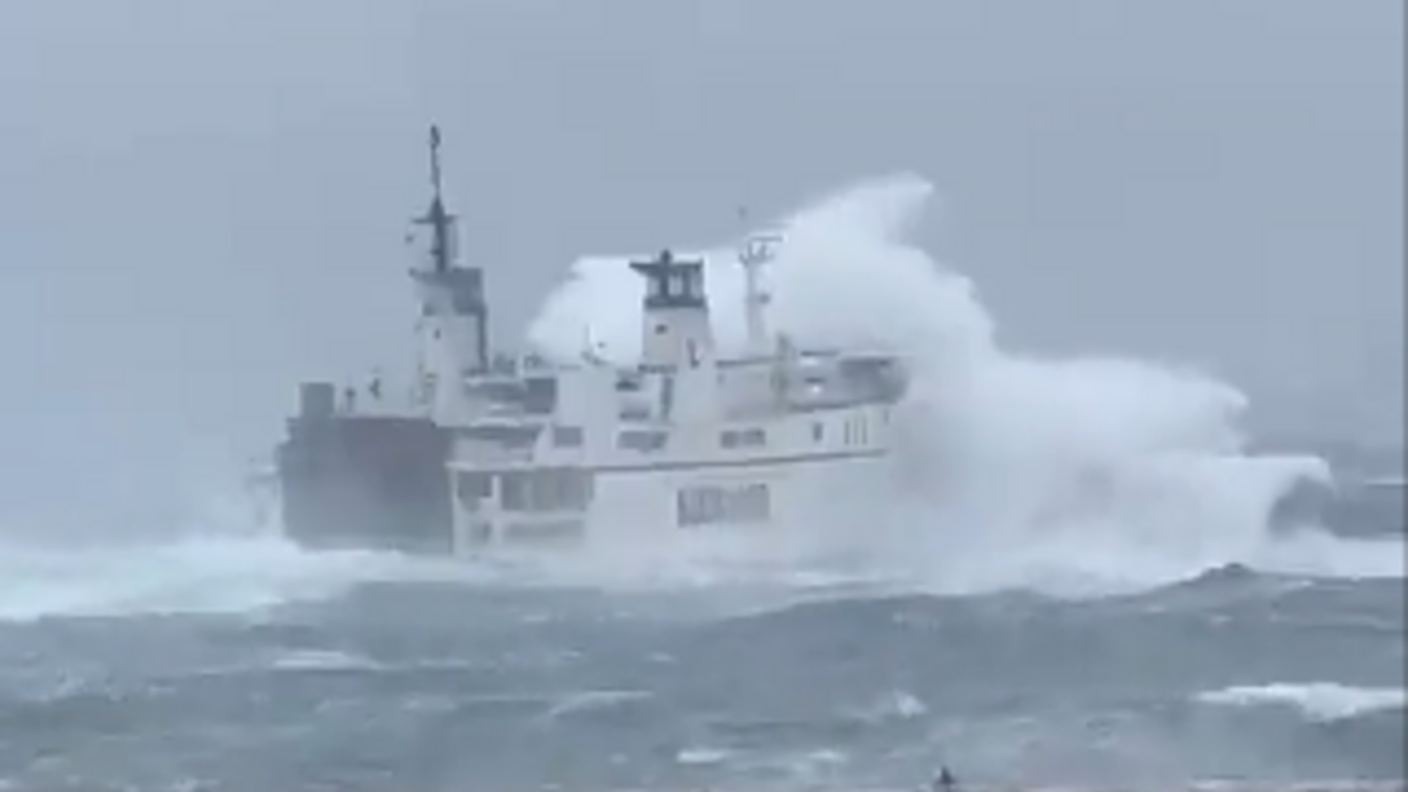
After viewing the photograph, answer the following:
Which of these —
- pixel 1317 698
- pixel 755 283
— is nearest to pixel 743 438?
pixel 755 283

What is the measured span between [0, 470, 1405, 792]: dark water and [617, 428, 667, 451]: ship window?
26cm

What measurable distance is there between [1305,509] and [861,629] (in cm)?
81

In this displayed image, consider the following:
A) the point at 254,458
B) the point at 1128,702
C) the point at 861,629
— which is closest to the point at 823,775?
the point at 861,629

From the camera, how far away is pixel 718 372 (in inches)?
175

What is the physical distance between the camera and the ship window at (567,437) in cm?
449

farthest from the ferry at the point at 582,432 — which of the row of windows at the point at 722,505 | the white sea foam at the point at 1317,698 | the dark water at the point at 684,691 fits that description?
the white sea foam at the point at 1317,698

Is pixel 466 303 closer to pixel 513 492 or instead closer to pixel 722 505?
pixel 513 492

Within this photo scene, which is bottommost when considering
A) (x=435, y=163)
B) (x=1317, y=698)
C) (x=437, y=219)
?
(x=1317, y=698)

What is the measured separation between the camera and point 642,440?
14.5 feet

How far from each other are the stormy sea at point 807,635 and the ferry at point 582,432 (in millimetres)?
45

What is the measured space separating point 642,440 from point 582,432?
13 centimetres

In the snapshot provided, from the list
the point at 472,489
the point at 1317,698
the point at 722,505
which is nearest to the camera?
the point at 1317,698

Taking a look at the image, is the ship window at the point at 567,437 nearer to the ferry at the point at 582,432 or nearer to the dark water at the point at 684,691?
the ferry at the point at 582,432

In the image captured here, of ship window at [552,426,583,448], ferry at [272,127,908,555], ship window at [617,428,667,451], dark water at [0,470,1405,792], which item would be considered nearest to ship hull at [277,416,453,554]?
ferry at [272,127,908,555]
